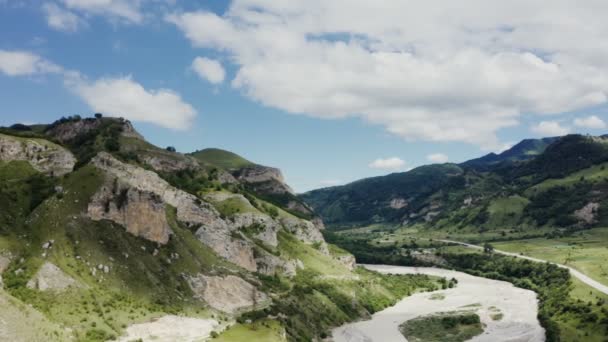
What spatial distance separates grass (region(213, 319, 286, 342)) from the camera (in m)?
121

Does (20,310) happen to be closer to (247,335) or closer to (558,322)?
(247,335)

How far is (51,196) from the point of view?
5384 inches

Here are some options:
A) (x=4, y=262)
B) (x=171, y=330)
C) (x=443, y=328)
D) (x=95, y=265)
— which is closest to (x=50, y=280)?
(x=4, y=262)

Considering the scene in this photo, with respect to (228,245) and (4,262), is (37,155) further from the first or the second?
(228,245)

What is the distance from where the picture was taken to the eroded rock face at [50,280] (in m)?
112

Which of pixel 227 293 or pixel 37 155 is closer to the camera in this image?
pixel 227 293

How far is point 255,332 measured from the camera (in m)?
126

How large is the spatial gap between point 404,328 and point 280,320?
48.4 metres

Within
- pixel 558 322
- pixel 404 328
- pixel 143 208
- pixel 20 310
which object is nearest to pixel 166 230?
pixel 143 208

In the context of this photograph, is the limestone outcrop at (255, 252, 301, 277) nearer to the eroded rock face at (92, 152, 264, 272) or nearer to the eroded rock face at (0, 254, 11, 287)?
the eroded rock face at (92, 152, 264, 272)

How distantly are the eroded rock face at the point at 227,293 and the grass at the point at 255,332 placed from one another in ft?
41.4

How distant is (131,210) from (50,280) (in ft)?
109

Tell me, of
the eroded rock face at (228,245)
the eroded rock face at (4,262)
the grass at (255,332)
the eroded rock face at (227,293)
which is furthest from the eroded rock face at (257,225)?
the eroded rock face at (4,262)

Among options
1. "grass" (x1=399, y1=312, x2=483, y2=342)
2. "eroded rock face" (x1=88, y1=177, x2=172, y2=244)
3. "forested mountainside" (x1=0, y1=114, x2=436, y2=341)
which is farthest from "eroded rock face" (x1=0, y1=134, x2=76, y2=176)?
"grass" (x1=399, y1=312, x2=483, y2=342)
